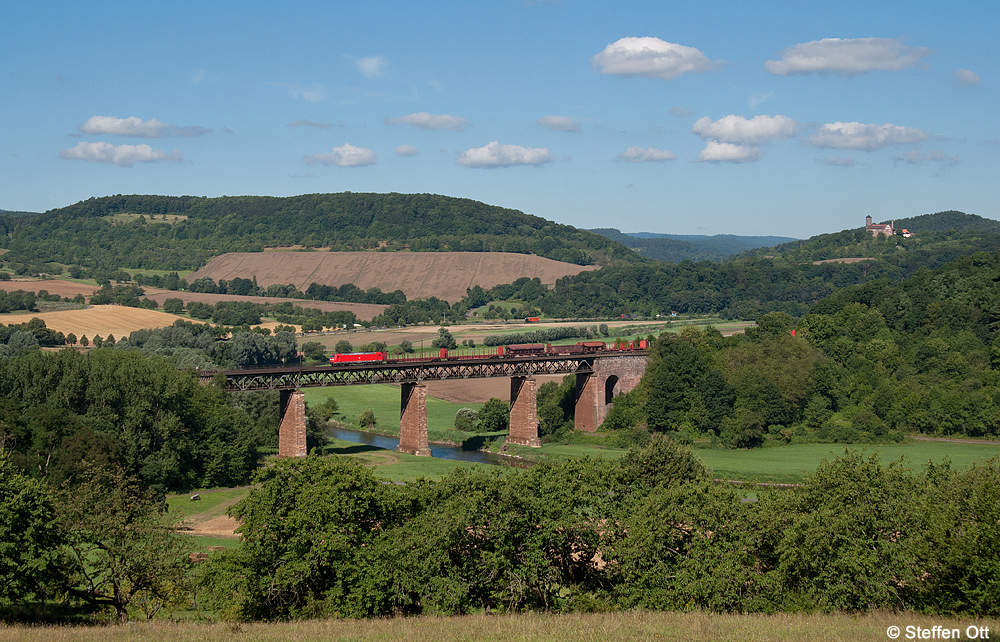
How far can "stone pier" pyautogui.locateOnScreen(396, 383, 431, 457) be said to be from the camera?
94.7 metres

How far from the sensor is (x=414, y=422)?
95312 millimetres

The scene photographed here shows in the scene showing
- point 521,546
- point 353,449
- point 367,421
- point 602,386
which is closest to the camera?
point 521,546

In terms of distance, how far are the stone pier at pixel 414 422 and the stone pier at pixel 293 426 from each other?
39.3ft

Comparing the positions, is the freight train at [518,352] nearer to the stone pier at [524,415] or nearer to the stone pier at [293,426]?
the stone pier at [524,415]

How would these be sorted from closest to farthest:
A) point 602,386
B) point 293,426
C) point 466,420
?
point 293,426, point 602,386, point 466,420

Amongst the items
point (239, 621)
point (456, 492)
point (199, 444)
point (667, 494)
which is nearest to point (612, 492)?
point (667, 494)

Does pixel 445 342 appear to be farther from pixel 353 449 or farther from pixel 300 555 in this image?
pixel 300 555

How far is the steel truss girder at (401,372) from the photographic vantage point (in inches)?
3656

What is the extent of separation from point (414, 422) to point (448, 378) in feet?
30.8

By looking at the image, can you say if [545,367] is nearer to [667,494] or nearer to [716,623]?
[667,494]

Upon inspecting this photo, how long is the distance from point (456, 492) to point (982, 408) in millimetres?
77430

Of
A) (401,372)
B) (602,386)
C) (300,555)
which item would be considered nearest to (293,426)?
(401,372)

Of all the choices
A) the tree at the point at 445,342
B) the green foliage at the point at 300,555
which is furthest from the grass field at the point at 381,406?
the green foliage at the point at 300,555

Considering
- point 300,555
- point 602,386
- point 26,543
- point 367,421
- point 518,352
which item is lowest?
point 367,421
